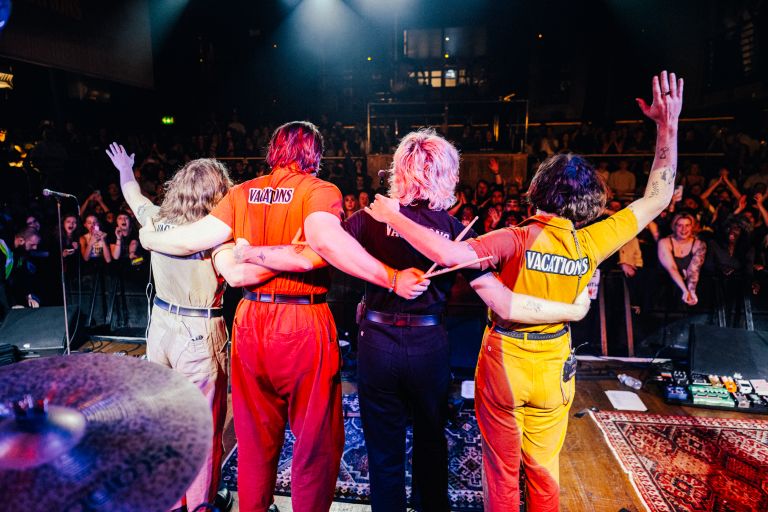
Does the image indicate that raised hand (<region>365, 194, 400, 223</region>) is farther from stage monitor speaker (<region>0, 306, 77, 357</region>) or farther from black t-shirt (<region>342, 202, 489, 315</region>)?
stage monitor speaker (<region>0, 306, 77, 357</region>)

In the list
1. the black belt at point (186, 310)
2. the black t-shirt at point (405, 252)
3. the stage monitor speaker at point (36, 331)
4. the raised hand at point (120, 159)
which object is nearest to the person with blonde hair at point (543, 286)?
the black t-shirt at point (405, 252)

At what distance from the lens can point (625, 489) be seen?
8.81ft

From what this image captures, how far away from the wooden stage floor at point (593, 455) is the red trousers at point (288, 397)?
717 mm

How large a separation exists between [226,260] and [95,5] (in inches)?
401

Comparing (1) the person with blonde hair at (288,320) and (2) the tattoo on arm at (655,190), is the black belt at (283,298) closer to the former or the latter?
(1) the person with blonde hair at (288,320)

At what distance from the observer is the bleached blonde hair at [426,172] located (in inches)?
69.7

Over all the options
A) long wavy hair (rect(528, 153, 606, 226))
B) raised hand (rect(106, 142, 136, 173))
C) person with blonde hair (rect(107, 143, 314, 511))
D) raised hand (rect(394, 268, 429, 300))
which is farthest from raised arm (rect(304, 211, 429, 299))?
raised hand (rect(106, 142, 136, 173))

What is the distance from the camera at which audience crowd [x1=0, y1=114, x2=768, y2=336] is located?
16.4 feet

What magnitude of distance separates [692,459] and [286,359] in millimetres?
3025

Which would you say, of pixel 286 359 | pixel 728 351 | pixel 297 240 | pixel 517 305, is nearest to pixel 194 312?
pixel 286 359

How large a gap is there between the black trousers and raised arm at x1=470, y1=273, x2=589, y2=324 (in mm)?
284

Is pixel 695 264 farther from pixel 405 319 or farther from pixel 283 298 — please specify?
pixel 283 298

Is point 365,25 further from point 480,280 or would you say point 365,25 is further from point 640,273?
point 480,280

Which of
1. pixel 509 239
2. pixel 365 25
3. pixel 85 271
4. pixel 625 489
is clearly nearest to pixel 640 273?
pixel 625 489
